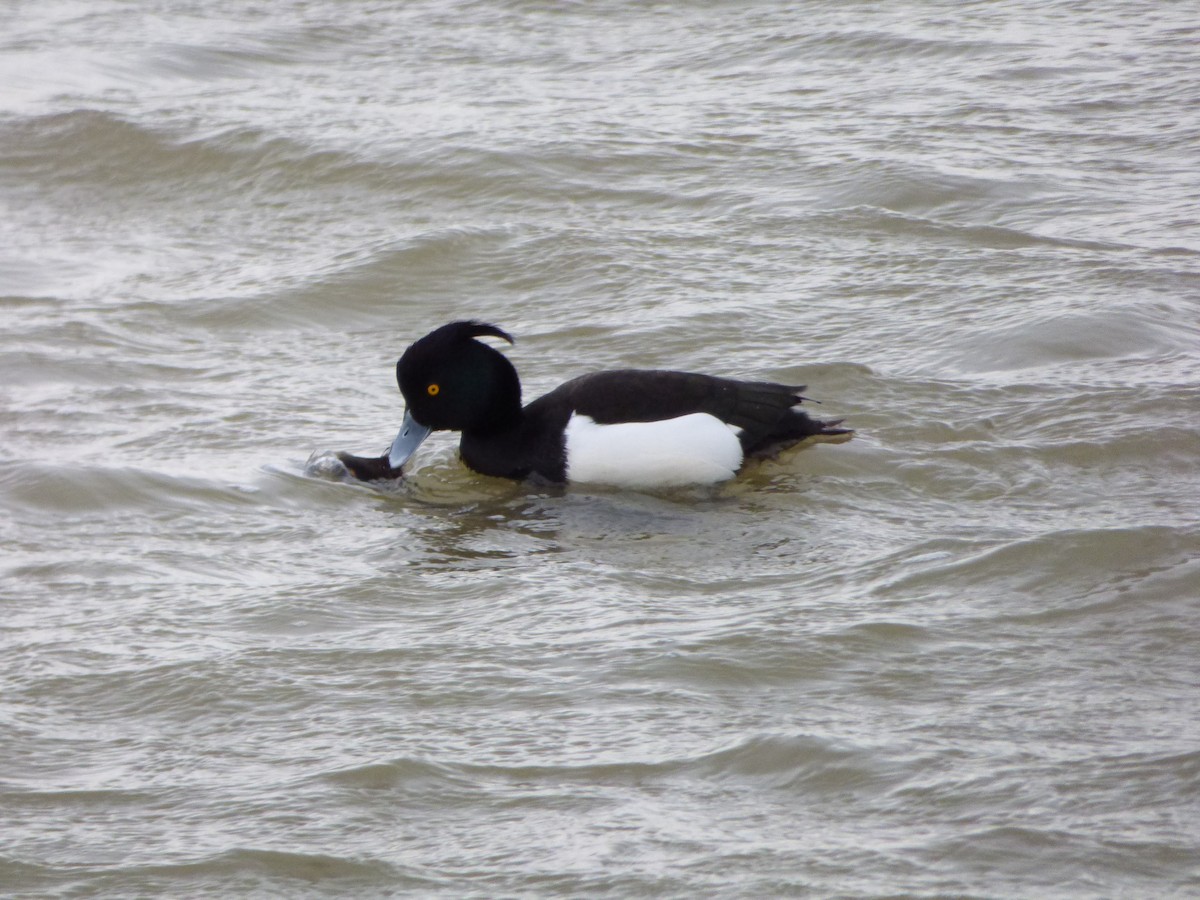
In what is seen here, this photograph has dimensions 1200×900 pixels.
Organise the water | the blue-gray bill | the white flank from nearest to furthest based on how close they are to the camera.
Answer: the water → the white flank → the blue-gray bill

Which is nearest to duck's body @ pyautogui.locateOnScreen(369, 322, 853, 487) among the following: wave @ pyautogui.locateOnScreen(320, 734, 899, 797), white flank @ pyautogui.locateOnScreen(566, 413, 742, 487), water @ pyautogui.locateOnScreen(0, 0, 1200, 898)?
white flank @ pyautogui.locateOnScreen(566, 413, 742, 487)

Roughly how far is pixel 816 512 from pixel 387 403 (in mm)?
2233

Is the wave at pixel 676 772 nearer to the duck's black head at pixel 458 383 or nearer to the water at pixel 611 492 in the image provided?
the water at pixel 611 492

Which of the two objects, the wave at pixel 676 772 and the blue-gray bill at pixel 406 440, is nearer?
the wave at pixel 676 772

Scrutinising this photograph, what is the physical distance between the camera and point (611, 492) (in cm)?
664

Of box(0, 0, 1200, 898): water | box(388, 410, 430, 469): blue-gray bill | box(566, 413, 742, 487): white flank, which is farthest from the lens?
box(388, 410, 430, 469): blue-gray bill

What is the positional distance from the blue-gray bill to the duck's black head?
0.07 feet

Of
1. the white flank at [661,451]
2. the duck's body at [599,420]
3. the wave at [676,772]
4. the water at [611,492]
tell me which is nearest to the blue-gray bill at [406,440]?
the duck's body at [599,420]

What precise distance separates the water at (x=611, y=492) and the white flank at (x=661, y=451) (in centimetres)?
12

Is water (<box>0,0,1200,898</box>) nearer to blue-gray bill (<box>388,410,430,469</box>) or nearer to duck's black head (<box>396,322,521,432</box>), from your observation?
blue-gray bill (<box>388,410,430,469</box>)

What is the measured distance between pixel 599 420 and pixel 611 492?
291mm

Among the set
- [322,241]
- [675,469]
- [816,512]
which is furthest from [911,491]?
[322,241]

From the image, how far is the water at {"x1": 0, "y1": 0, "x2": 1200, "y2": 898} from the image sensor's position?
4105mm

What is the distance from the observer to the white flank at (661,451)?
6.55 metres
